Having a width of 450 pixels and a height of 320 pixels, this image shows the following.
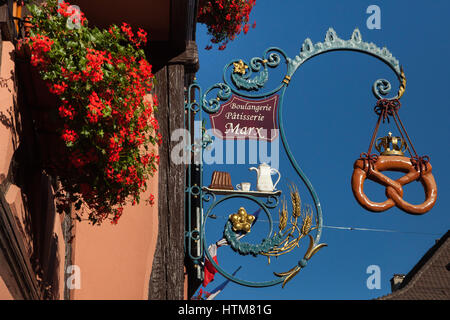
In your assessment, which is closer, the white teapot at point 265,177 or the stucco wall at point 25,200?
the stucco wall at point 25,200

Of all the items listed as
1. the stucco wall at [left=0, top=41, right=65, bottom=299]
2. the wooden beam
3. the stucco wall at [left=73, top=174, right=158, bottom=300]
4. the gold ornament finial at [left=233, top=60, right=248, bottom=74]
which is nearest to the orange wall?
the stucco wall at [left=73, top=174, right=158, bottom=300]

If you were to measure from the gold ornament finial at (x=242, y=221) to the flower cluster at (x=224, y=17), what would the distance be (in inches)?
70.9

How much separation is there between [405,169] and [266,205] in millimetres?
1287

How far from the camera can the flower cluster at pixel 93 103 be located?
423 centimetres

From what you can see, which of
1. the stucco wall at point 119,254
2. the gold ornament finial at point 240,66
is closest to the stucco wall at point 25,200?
the stucco wall at point 119,254

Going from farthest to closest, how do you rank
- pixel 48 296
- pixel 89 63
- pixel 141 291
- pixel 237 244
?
pixel 237 244 < pixel 141 291 < pixel 48 296 < pixel 89 63

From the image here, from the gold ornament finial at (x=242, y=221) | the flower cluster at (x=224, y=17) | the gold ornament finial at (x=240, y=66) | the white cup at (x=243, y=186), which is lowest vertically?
the gold ornament finial at (x=242, y=221)

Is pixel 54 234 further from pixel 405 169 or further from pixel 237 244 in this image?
pixel 405 169

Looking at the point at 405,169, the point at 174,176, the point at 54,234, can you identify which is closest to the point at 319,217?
the point at 405,169

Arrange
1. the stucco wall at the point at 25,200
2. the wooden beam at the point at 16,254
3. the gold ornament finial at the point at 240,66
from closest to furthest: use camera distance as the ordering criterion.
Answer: the wooden beam at the point at 16,254, the stucco wall at the point at 25,200, the gold ornament finial at the point at 240,66

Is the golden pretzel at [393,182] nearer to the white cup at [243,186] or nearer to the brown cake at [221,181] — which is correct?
the white cup at [243,186]

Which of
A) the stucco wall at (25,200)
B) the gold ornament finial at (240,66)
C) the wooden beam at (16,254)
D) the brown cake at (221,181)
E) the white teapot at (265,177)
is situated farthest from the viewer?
the gold ornament finial at (240,66)

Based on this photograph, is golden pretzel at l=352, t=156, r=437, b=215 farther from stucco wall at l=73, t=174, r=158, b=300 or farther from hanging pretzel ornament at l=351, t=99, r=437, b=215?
stucco wall at l=73, t=174, r=158, b=300

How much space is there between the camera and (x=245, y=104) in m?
6.23
